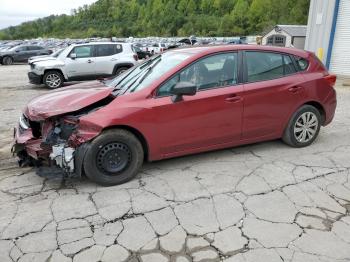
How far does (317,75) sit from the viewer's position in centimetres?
526

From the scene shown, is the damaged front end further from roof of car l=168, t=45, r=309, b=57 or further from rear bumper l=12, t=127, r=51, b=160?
roof of car l=168, t=45, r=309, b=57

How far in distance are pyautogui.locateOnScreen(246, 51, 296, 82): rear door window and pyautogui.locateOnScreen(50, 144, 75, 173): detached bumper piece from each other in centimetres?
249

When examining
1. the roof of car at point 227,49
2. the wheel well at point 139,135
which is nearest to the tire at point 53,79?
the roof of car at point 227,49

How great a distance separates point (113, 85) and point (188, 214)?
216 cm

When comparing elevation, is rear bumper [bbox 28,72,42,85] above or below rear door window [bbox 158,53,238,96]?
below

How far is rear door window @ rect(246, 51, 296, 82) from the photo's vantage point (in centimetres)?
483

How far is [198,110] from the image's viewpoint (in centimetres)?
440

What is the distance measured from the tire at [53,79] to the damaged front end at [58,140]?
8.51 meters

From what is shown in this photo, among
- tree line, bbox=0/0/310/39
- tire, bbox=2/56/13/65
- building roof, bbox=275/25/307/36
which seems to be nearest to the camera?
tire, bbox=2/56/13/65

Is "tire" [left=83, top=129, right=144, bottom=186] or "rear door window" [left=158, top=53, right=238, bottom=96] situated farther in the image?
"rear door window" [left=158, top=53, right=238, bottom=96]

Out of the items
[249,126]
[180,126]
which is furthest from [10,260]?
[249,126]

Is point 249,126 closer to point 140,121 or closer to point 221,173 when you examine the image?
point 221,173

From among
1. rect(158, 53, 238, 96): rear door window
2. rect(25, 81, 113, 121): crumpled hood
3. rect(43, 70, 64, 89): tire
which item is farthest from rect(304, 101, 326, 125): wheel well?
rect(43, 70, 64, 89): tire

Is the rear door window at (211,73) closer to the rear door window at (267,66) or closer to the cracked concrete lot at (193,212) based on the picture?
the rear door window at (267,66)
